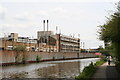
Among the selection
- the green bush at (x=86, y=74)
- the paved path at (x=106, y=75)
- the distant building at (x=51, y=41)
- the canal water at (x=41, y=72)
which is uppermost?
the distant building at (x=51, y=41)

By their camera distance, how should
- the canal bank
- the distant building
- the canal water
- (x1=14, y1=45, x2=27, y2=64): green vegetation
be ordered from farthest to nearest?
the distant building, (x1=14, y1=45, x2=27, y2=64): green vegetation, the canal bank, the canal water

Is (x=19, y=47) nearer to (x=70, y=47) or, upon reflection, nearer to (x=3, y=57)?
(x=3, y=57)

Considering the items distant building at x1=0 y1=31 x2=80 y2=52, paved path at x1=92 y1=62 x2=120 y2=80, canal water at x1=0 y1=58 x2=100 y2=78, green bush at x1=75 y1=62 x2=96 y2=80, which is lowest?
canal water at x1=0 y1=58 x2=100 y2=78

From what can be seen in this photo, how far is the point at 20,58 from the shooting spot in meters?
70.6

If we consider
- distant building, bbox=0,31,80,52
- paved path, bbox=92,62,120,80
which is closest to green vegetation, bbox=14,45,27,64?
distant building, bbox=0,31,80,52

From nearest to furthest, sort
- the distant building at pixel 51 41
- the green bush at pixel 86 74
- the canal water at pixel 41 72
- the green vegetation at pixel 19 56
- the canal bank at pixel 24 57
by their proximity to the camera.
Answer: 1. the green bush at pixel 86 74
2. the canal water at pixel 41 72
3. the canal bank at pixel 24 57
4. the green vegetation at pixel 19 56
5. the distant building at pixel 51 41

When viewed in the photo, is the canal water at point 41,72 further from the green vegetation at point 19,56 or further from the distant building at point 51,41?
the distant building at point 51,41

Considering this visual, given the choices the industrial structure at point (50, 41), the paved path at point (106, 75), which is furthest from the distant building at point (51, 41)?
the paved path at point (106, 75)

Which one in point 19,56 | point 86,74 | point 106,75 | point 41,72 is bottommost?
point 41,72

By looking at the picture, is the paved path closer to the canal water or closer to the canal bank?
the canal water

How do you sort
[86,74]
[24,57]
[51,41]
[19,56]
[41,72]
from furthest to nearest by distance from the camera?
1. [51,41]
2. [24,57]
3. [19,56]
4. [41,72]
5. [86,74]

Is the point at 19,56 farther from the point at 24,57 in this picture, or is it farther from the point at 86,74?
the point at 86,74

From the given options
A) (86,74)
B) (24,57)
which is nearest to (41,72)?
(86,74)

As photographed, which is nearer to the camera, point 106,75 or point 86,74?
point 86,74
